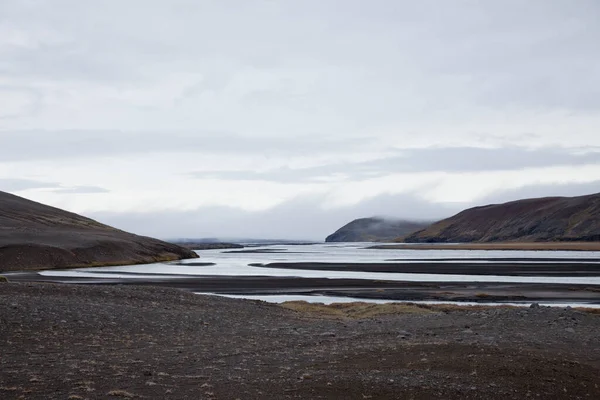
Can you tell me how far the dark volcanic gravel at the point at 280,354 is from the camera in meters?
13.0

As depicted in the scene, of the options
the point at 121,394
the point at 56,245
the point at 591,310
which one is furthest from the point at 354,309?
the point at 56,245

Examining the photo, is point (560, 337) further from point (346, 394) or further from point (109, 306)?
point (109, 306)

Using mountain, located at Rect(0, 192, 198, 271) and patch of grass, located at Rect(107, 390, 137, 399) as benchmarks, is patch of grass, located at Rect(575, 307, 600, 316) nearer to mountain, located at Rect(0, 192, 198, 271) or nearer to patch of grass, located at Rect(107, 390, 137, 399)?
patch of grass, located at Rect(107, 390, 137, 399)

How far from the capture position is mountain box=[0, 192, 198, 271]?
76500 mm

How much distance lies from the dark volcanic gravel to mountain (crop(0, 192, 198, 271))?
174 feet

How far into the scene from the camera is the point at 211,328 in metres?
22.5

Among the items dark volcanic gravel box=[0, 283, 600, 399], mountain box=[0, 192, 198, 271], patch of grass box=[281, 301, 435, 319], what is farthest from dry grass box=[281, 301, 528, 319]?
mountain box=[0, 192, 198, 271]

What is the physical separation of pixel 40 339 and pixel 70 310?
14.4ft

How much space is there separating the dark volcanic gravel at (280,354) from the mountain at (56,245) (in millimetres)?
52932

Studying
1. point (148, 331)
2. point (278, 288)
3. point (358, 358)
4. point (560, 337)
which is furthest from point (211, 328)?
point (278, 288)

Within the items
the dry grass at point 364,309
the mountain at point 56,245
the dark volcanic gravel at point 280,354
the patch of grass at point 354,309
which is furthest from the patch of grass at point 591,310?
the mountain at point 56,245

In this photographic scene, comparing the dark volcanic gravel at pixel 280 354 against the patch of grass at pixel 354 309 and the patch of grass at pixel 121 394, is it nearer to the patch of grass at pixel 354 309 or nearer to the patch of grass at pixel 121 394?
the patch of grass at pixel 121 394

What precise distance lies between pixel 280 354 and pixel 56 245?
2889 inches

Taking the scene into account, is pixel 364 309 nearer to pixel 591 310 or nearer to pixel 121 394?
pixel 591 310
